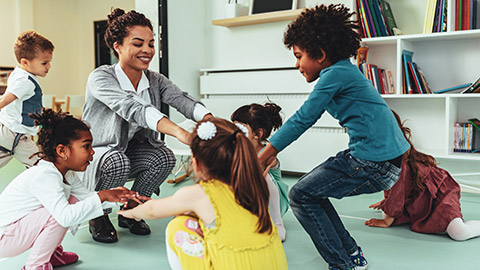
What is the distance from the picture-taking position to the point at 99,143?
2.28 meters

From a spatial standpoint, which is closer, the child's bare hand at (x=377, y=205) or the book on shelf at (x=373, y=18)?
the child's bare hand at (x=377, y=205)

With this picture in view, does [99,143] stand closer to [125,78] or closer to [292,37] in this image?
[125,78]

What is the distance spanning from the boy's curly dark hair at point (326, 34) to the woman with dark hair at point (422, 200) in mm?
710

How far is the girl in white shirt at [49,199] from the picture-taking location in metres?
1.62

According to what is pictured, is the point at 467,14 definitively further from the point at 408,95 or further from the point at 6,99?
the point at 6,99

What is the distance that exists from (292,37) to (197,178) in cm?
65

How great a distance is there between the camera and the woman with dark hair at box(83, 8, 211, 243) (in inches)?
85.4

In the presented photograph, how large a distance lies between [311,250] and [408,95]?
1.61m

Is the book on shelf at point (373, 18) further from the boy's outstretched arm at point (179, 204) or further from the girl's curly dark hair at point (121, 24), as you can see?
the boy's outstretched arm at point (179, 204)

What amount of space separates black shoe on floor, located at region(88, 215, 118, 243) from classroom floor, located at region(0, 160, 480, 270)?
3 cm

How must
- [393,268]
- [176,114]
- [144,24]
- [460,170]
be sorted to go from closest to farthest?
[393,268]
[144,24]
[460,170]
[176,114]

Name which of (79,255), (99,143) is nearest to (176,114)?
(99,143)

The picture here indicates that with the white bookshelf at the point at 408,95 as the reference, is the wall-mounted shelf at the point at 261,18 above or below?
above

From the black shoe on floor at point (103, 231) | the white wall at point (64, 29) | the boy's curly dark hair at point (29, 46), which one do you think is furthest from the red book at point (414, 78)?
the white wall at point (64, 29)
